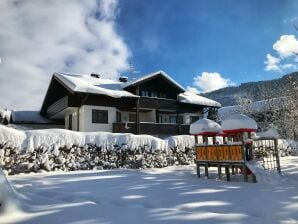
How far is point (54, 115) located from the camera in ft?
105

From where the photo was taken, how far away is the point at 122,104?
2845 cm

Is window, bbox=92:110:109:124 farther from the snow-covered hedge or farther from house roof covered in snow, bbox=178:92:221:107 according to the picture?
house roof covered in snow, bbox=178:92:221:107

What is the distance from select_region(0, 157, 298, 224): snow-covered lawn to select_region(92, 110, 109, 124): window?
15840 millimetres

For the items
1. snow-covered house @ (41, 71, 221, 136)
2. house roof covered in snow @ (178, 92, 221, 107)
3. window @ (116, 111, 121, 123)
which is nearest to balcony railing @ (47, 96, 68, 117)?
snow-covered house @ (41, 71, 221, 136)

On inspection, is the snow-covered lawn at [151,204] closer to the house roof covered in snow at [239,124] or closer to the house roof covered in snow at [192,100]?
the house roof covered in snow at [239,124]

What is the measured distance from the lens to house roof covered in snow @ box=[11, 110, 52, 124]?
32250 millimetres

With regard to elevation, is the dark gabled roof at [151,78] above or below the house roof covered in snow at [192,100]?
above

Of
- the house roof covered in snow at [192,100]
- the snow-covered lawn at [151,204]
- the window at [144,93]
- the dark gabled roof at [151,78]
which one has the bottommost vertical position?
the snow-covered lawn at [151,204]

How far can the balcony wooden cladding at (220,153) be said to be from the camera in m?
12.8

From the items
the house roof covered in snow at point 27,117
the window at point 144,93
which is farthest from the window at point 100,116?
the house roof covered in snow at point 27,117

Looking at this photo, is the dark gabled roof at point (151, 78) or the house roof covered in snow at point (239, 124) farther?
the dark gabled roof at point (151, 78)

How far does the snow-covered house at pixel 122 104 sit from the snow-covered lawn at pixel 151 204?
618 inches

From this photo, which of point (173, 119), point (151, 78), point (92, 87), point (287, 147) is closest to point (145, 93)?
point (151, 78)

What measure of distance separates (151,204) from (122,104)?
21.3 m
